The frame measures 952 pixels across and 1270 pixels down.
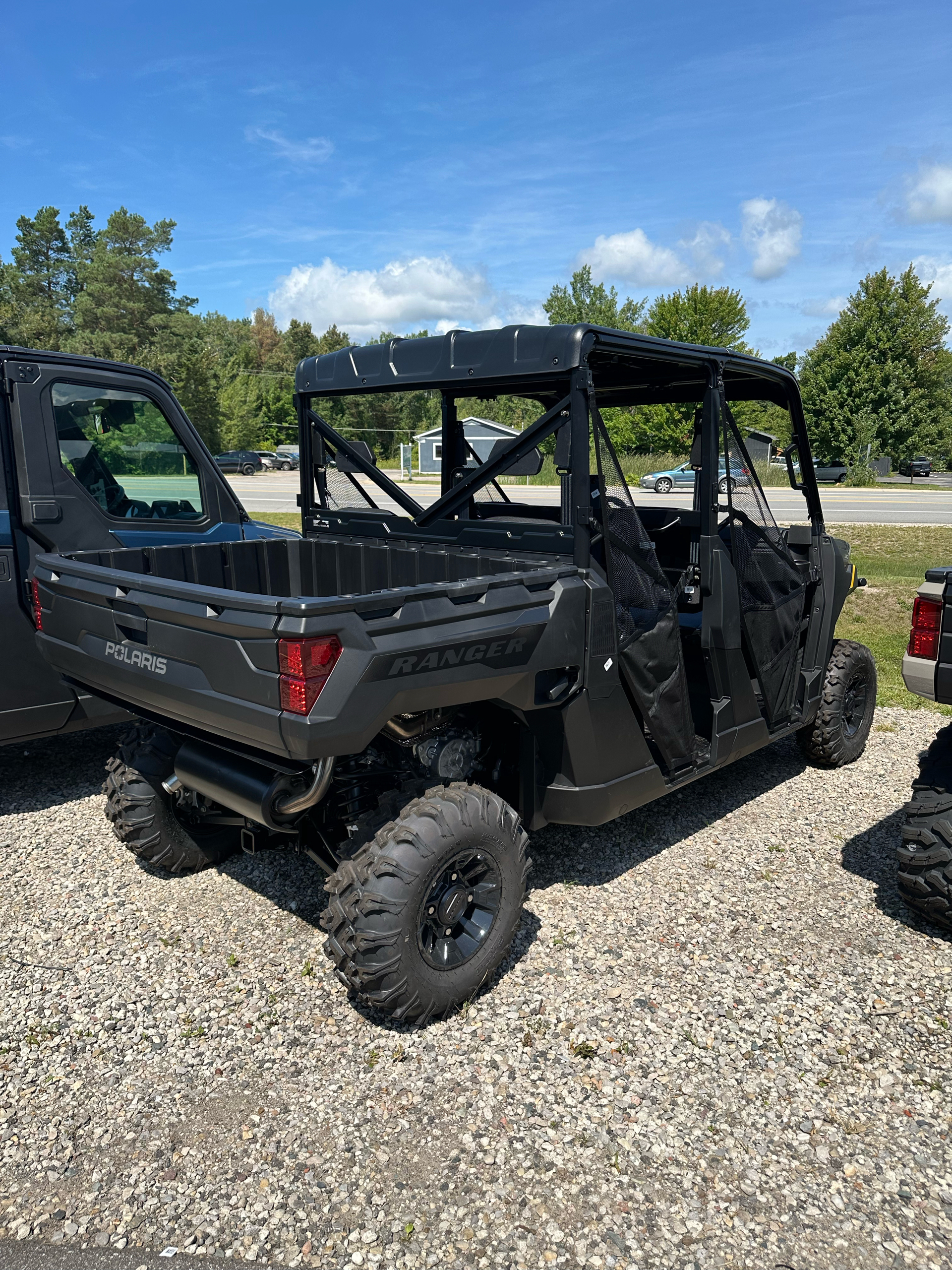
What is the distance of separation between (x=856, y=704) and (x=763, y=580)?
1741mm

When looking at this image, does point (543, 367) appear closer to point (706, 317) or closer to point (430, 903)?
point (430, 903)

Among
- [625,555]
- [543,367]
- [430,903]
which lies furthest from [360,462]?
[430,903]

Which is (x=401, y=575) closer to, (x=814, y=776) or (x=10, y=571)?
(x=10, y=571)

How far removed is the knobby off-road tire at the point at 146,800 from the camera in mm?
3850

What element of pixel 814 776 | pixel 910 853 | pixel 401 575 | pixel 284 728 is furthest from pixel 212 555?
pixel 814 776

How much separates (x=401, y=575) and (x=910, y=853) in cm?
238

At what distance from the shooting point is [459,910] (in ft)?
10.1

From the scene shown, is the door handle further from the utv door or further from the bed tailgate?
the bed tailgate

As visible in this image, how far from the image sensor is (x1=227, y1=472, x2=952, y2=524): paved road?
→ 4168 mm

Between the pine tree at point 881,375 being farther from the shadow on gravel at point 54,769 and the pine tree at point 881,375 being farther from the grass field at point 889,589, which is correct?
the shadow on gravel at point 54,769

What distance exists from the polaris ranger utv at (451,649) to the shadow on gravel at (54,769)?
1432 mm

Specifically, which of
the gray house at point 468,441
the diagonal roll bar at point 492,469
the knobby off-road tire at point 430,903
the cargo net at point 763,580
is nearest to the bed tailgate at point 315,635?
the knobby off-road tire at point 430,903

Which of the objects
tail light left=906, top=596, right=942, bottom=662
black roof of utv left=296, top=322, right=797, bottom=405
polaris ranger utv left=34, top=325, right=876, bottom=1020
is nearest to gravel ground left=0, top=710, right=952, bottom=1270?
polaris ranger utv left=34, top=325, right=876, bottom=1020

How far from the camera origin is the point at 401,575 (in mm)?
4031
